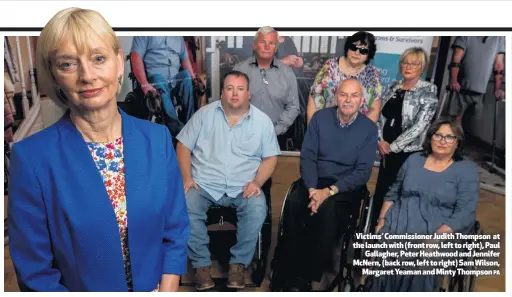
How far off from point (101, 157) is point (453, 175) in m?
1.42

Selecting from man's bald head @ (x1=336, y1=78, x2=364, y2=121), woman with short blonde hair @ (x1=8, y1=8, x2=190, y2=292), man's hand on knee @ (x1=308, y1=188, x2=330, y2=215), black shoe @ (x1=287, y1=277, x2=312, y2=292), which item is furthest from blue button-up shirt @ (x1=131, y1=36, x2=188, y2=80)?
black shoe @ (x1=287, y1=277, x2=312, y2=292)

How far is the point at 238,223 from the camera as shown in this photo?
6.18ft

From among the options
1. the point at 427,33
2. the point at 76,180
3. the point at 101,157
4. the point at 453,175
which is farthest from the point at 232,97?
the point at 453,175

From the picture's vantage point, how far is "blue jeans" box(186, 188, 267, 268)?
1.86 m

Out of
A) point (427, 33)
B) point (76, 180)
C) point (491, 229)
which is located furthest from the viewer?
point (491, 229)

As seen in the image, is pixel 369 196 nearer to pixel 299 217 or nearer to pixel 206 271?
pixel 299 217

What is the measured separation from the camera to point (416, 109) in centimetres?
181

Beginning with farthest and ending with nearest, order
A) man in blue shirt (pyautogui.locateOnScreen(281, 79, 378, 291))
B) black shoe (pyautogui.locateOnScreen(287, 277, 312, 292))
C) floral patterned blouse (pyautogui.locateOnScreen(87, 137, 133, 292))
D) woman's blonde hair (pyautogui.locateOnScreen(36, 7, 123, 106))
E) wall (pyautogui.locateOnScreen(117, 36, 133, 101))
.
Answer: black shoe (pyautogui.locateOnScreen(287, 277, 312, 292)), man in blue shirt (pyautogui.locateOnScreen(281, 79, 378, 291)), wall (pyautogui.locateOnScreen(117, 36, 133, 101)), floral patterned blouse (pyautogui.locateOnScreen(87, 137, 133, 292)), woman's blonde hair (pyautogui.locateOnScreen(36, 7, 123, 106))

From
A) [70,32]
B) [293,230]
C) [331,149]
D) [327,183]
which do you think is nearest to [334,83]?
[331,149]

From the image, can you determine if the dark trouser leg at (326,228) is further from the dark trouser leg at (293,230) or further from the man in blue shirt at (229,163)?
the man in blue shirt at (229,163)

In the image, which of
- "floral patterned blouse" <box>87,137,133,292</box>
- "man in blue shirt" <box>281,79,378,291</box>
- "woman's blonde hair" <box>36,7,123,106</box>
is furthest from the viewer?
"man in blue shirt" <box>281,79,378,291</box>

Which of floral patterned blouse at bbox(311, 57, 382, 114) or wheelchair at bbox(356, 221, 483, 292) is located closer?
floral patterned blouse at bbox(311, 57, 382, 114)

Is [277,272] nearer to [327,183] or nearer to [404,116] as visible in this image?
[327,183]

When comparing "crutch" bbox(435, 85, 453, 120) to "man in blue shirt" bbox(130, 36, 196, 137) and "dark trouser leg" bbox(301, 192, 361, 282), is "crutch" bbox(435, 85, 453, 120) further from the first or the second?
"man in blue shirt" bbox(130, 36, 196, 137)
